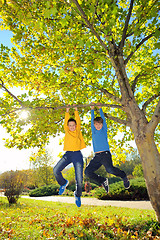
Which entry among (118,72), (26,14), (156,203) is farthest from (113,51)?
(156,203)

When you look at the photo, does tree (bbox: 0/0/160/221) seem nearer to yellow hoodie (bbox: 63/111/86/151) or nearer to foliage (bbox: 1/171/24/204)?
yellow hoodie (bbox: 63/111/86/151)

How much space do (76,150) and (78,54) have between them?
159 inches

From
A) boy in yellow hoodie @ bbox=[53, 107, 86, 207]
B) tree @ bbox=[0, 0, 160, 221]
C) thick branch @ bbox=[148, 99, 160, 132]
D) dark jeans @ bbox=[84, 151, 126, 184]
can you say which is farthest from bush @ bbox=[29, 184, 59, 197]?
boy in yellow hoodie @ bbox=[53, 107, 86, 207]

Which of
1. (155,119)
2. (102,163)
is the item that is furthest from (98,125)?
(155,119)

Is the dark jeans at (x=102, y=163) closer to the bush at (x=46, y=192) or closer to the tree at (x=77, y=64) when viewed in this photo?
the tree at (x=77, y=64)

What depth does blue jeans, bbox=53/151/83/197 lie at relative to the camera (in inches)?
156

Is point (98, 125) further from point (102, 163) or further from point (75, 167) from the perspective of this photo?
point (75, 167)

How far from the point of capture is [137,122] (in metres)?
5.67

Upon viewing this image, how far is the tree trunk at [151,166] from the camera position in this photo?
5.04m

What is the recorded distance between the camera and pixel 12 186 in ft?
40.6

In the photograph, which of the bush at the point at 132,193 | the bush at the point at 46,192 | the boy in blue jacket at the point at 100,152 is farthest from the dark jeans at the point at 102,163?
the bush at the point at 46,192

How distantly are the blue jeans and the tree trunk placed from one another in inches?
89.1

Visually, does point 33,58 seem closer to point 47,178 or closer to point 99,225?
point 99,225

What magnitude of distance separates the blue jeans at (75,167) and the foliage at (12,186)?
981 centimetres
